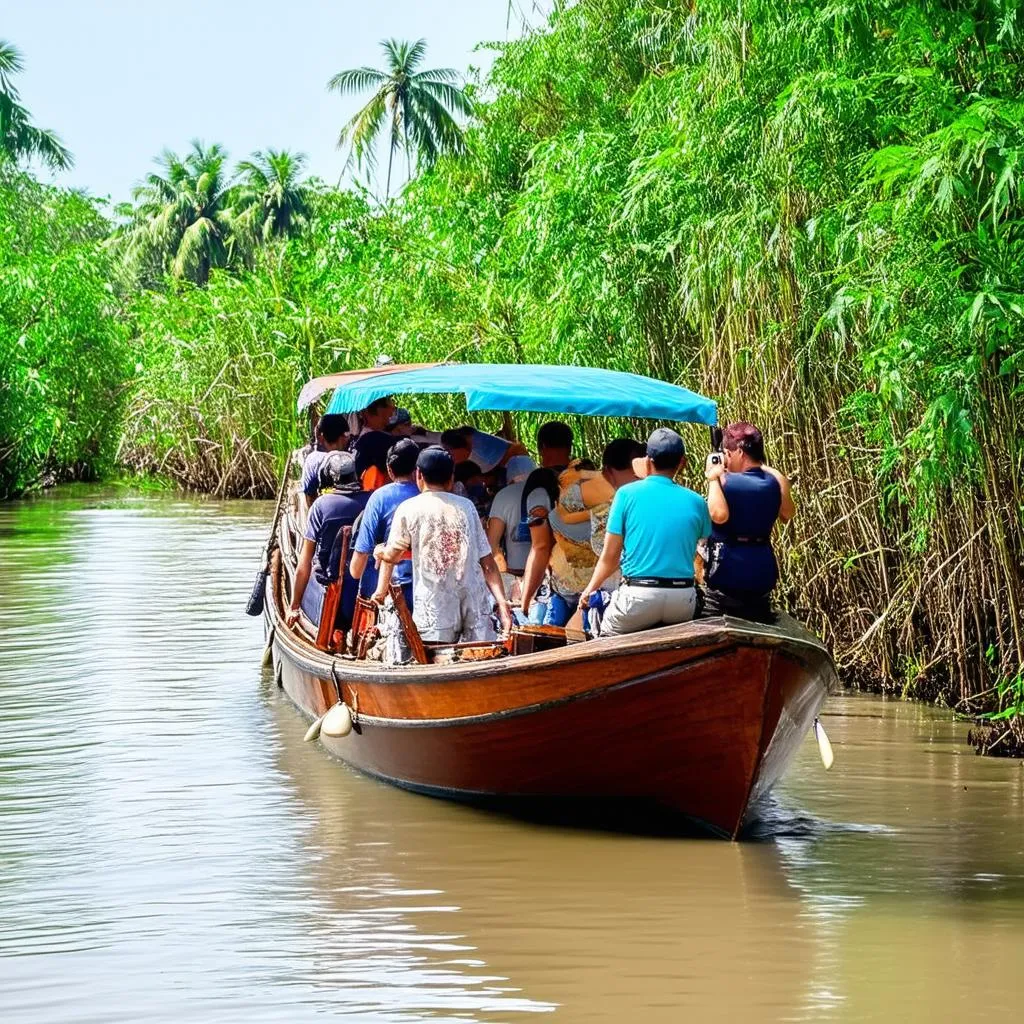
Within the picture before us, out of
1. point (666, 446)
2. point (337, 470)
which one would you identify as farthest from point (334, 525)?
point (666, 446)

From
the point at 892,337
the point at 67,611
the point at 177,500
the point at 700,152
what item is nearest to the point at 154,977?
the point at 892,337

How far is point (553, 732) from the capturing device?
802 centimetres

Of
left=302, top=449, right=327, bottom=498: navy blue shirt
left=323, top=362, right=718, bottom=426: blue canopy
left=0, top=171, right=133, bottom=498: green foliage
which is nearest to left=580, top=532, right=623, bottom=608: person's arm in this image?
left=323, top=362, right=718, bottom=426: blue canopy

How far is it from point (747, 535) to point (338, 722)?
2.34 meters

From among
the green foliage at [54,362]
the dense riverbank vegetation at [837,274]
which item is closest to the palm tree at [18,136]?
the green foliage at [54,362]

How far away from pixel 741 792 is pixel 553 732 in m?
0.86

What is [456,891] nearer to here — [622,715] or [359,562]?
[622,715]

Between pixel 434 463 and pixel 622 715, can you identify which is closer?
pixel 622 715

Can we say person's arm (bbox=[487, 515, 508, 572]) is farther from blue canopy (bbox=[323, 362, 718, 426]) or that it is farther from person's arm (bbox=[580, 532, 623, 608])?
person's arm (bbox=[580, 532, 623, 608])

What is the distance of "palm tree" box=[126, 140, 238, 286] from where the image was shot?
59750 mm

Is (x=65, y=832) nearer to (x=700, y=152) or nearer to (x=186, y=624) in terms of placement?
(x=700, y=152)

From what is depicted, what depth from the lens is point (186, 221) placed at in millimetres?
61469


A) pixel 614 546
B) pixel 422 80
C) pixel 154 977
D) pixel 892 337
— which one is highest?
pixel 422 80

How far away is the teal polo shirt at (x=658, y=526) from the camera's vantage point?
776 centimetres
